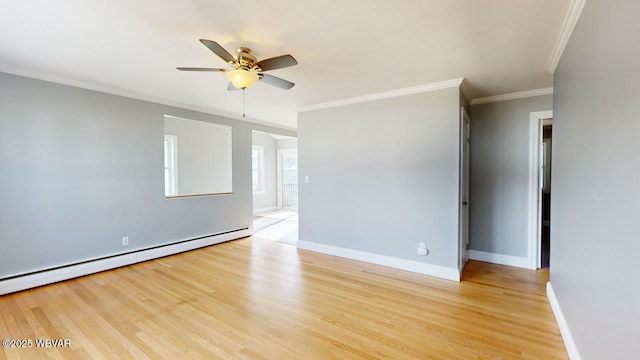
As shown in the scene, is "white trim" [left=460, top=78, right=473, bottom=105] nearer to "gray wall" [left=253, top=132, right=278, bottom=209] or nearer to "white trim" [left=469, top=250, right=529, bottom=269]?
"white trim" [left=469, top=250, right=529, bottom=269]

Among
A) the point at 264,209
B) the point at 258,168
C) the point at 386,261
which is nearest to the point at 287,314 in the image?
the point at 386,261

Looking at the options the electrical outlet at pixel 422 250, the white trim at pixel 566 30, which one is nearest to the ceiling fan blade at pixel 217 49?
the white trim at pixel 566 30

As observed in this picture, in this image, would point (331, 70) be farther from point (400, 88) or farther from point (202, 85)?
point (202, 85)

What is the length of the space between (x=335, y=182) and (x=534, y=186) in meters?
2.63

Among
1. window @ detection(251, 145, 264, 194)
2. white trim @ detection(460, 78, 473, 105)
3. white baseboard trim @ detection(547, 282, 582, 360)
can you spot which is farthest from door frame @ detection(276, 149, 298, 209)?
white baseboard trim @ detection(547, 282, 582, 360)

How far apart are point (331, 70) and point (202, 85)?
1.69 m

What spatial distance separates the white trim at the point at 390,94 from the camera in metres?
3.14

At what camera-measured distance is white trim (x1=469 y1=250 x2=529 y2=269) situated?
3.61m

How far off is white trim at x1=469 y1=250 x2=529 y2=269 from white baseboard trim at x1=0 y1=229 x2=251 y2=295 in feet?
13.8

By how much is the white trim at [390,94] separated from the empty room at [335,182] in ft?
0.10

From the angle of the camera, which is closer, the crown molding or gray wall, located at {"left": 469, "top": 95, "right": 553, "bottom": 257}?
the crown molding

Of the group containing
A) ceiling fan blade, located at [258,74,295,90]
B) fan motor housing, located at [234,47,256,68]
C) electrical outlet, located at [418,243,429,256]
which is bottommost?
electrical outlet, located at [418,243,429,256]

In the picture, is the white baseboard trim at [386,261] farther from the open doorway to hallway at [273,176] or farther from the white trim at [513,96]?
the open doorway to hallway at [273,176]

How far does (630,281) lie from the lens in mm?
1069
